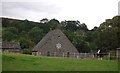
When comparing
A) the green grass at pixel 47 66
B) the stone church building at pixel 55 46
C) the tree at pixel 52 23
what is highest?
the tree at pixel 52 23

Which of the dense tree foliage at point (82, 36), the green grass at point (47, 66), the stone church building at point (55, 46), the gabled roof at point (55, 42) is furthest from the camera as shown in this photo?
the gabled roof at point (55, 42)

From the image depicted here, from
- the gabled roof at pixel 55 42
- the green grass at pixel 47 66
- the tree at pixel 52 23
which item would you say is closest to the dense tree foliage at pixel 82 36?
the tree at pixel 52 23

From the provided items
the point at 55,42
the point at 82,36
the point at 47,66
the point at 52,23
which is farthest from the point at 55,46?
the point at 52,23

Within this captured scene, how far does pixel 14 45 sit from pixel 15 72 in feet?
202

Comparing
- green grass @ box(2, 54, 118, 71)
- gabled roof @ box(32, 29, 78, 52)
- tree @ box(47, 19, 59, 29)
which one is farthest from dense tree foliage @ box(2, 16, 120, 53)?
green grass @ box(2, 54, 118, 71)

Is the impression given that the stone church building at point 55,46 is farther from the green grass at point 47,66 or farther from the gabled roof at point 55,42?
the green grass at point 47,66

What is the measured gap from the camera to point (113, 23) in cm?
6612

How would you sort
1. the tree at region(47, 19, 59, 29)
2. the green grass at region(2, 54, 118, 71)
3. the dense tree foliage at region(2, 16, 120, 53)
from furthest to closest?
the tree at region(47, 19, 59, 29) < the dense tree foliage at region(2, 16, 120, 53) < the green grass at region(2, 54, 118, 71)

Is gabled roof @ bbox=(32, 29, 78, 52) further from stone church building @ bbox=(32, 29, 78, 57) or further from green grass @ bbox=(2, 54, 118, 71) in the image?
green grass @ bbox=(2, 54, 118, 71)

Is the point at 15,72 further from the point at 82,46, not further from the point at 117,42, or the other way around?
the point at 82,46

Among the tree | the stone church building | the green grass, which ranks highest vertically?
the tree

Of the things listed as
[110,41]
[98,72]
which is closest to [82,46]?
[110,41]

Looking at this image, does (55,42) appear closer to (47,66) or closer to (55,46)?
(55,46)

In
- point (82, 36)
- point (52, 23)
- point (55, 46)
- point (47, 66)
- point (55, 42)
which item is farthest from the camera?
point (52, 23)
